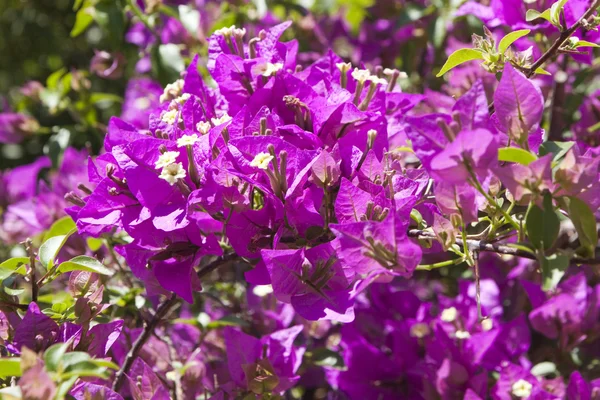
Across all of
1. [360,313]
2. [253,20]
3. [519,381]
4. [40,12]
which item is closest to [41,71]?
[40,12]

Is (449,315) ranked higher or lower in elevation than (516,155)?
lower

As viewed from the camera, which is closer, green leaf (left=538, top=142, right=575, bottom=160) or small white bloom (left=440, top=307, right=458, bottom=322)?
green leaf (left=538, top=142, right=575, bottom=160)

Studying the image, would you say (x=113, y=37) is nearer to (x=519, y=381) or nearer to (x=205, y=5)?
(x=205, y=5)

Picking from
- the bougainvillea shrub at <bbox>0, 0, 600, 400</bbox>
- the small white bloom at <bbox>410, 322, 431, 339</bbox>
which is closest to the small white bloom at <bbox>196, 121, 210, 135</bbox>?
the bougainvillea shrub at <bbox>0, 0, 600, 400</bbox>

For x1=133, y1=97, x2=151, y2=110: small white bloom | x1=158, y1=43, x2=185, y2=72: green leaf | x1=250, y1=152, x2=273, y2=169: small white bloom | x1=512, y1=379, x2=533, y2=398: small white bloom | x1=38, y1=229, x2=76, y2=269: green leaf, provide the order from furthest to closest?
x1=133, y1=97, x2=151, y2=110: small white bloom
x1=158, y1=43, x2=185, y2=72: green leaf
x1=512, y1=379, x2=533, y2=398: small white bloom
x1=38, y1=229, x2=76, y2=269: green leaf
x1=250, y1=152, x2=273, y2=169: small white bloom

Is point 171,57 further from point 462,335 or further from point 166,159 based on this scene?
point 462,335

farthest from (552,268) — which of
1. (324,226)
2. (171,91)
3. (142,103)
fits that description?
(142,103)

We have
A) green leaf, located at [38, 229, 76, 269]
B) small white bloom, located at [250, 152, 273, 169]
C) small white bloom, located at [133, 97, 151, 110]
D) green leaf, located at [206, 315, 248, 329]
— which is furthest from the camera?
small white bloom, located at [133, 97, 151, 110]

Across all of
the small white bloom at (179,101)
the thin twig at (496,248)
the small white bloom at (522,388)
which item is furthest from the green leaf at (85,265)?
the small white bloom at (522,388)

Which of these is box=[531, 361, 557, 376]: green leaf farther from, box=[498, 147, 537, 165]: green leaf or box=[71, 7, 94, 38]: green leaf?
box=[71, 7, 94, 38]: green leaf
